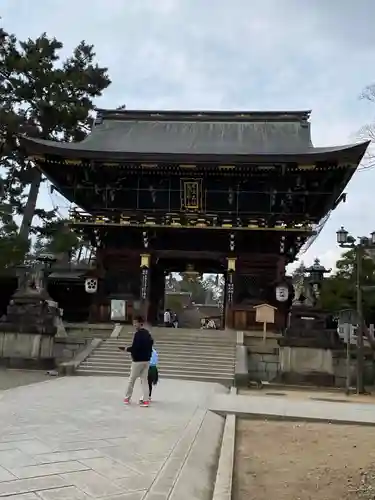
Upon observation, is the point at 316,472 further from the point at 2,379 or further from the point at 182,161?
the point at 182,161

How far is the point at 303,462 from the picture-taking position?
251 inches

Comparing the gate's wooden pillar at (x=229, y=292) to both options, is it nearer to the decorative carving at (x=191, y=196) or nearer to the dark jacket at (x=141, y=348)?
the decorative carving at (x=191, y=196)

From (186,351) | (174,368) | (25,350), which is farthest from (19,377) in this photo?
(186,351)

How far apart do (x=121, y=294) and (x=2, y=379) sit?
9.48 m

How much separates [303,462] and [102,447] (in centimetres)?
247

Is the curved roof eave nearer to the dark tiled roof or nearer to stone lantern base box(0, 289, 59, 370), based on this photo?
the dark tiled roof

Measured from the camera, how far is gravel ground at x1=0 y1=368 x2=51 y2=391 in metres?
13.5

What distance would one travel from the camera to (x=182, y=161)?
22844 millimetres

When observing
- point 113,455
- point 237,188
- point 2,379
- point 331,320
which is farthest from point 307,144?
point 113,455

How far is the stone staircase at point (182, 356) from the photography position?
16.5 meters

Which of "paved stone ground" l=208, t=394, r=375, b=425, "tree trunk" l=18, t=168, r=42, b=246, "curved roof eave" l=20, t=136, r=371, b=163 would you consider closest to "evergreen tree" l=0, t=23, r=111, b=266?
"tree trunk" l=18, t=168, r=42, b=246

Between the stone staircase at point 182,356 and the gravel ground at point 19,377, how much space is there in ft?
4.21

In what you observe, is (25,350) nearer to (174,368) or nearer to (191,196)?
(174,368)

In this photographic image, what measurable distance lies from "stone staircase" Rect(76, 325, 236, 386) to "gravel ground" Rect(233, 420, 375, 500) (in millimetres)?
7558
